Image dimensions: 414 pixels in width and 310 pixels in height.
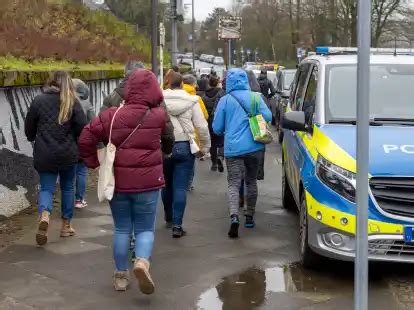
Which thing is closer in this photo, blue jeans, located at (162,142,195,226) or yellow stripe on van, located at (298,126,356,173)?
yellow stripe on van, located at (298,126,356,173)

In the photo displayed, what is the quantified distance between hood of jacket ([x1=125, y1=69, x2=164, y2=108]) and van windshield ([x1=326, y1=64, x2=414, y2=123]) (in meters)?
2.07

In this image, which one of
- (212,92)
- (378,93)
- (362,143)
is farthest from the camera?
(212,92)

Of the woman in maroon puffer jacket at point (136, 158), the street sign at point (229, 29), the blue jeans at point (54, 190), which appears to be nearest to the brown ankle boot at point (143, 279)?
the woman in maroon puffer jacket at point (136, 158)

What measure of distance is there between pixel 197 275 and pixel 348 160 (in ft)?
5.69

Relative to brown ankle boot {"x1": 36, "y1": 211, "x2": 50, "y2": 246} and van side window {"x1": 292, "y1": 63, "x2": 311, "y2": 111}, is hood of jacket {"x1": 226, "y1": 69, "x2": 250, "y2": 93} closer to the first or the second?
van side window {"x1": 292, "y1": 63, "x2": 311, "y2": 111}

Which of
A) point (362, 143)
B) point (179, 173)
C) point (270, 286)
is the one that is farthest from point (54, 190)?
point (362, 143)

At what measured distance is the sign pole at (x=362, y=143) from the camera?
3363 mm

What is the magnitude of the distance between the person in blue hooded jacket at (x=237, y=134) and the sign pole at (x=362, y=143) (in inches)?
167

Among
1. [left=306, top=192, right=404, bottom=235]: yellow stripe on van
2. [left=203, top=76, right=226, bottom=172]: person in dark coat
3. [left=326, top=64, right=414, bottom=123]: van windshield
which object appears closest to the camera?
[left=306, top=192, right=404, bottom=235]: yellow stripe on van

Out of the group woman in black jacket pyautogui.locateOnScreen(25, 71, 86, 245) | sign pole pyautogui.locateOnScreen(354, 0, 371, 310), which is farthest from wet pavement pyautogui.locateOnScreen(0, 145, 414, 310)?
sign pole pyautogui.locateOnScreen(354, 0, 371, 310)

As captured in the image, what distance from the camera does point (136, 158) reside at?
5.53 metres

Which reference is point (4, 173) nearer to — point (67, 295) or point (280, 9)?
point (67, 295)

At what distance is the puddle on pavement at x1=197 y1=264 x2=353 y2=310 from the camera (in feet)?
18.4

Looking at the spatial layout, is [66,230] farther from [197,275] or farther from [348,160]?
[348,160]
